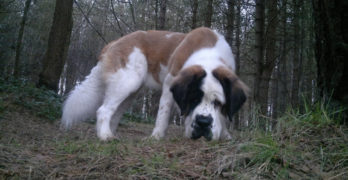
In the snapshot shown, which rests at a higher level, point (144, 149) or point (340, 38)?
point (340, 38)

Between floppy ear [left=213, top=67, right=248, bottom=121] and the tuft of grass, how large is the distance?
360 centimetres

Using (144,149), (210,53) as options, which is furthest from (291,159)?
(210,53)

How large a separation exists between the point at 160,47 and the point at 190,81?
1569mm

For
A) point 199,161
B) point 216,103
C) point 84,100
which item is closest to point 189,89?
point 216,103

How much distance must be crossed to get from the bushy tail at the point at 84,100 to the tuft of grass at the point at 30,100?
1386mm

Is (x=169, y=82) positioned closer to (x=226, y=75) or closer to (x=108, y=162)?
(x=226, y=75)

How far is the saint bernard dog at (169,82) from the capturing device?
11.1 feet

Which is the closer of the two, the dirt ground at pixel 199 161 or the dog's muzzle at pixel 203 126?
the dirt ground at pixel 199 161

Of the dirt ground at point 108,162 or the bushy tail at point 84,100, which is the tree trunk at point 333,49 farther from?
the bushy tail at point 84,100

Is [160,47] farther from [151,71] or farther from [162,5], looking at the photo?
[162,5]

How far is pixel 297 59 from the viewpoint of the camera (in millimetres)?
12227

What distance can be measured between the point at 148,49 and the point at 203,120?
2.06 meters

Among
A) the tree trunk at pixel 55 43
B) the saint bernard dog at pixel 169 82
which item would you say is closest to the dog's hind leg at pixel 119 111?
the saint bernard dog at pixel 169 82

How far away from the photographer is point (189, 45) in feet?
14.5
